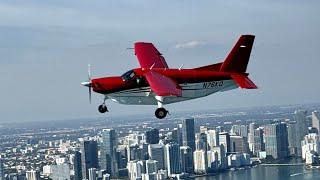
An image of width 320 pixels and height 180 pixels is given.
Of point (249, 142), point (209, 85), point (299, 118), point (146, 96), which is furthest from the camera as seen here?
point (299, 118)

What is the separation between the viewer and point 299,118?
166 feet

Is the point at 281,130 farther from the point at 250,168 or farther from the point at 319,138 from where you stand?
the point at 250,168

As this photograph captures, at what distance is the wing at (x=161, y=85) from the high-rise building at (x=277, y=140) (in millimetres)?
36216

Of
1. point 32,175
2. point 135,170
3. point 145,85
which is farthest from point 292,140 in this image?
point 145,85

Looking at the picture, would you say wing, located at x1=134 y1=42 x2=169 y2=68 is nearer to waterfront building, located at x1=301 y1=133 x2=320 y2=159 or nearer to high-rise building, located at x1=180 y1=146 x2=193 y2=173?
high-rise building, located at x1=180 y1=146 x2=193 y2=173

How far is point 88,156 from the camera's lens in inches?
1479

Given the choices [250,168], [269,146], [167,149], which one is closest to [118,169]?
[167,149]

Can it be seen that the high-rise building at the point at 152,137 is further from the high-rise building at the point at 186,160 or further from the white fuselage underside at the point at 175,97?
the white fuselage underside at the point at 175,97

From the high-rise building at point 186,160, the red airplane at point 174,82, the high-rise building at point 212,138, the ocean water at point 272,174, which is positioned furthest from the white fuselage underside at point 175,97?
the high-rise building at point 212,138

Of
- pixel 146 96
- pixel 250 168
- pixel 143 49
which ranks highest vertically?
pixel 143 49

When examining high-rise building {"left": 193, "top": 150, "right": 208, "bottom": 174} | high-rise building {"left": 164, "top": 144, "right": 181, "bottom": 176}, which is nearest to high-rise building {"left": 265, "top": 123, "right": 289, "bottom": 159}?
high-rise building {"left": 193, "top": 150, "right": 208, "bottom": 174}

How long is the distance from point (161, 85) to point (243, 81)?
1365 millimetres

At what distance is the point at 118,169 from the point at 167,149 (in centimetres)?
300

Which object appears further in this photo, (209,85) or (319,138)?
(319,138)
